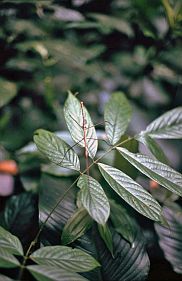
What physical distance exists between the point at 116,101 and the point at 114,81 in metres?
0.49

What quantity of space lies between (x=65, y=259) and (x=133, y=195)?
0.15 meters

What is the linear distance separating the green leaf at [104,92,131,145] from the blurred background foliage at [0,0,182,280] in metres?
0.34

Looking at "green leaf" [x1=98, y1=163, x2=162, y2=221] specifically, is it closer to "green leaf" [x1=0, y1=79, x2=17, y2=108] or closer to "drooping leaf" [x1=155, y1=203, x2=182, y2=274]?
"drooping leaf" [x1=155, y1=203, x2=182, y2=274]

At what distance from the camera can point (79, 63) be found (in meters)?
1.21

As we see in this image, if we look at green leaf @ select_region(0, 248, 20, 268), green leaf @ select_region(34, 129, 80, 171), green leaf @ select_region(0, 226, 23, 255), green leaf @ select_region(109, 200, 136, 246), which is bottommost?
green leaf @ select_region(109, 200, 136, 246)

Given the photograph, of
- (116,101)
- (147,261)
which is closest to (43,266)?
(147,261)

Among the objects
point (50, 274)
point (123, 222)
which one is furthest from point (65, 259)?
Result: point (123, 222)

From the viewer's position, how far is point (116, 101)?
0.88 meters

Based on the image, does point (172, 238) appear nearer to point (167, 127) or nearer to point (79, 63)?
point (167, 127)

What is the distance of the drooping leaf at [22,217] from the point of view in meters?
0.86

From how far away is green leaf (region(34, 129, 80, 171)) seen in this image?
2.30ft

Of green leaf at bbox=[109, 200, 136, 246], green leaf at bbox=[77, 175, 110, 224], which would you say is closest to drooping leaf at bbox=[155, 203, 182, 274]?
green leaf at bbox=[109, 200, 136, 246]

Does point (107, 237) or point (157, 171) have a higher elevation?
point (157, 171)

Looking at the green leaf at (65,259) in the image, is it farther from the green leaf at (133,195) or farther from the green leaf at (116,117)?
the green leaf at (116,117)
